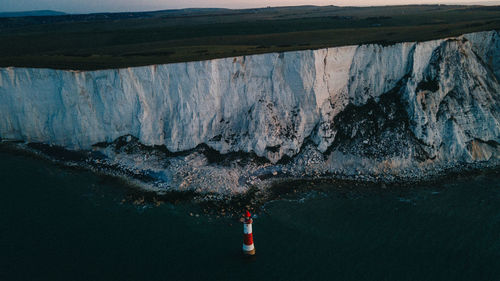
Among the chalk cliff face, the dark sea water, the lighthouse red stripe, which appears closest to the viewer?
the dark sea water

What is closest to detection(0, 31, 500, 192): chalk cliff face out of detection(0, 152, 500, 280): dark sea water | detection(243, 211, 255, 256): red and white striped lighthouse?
detection(0, 152, 500, 280): dark sea water

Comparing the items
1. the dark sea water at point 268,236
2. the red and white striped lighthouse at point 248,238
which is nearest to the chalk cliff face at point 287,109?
→ the dark sea water at point 268,236

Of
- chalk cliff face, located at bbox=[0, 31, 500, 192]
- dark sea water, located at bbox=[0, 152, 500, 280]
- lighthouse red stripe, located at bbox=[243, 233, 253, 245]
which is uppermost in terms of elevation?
chalk cliff face, located at bbox=[0, 31, 500, 192]

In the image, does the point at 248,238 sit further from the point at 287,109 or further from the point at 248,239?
the point at 287,109

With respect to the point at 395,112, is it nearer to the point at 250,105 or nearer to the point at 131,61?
the point at 250,105

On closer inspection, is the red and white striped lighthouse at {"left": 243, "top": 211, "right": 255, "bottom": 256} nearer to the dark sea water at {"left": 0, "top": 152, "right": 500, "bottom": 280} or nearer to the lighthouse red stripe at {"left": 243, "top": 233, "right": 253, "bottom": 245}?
the lighthouse red stripe at {"left": 243, "top": 233, "right": 253, "bottom": 245}

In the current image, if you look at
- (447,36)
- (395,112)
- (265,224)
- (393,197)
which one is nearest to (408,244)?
(393,197)

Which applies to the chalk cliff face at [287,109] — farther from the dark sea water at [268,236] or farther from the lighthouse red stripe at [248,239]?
the lighthouse red stripe at [248,239]
